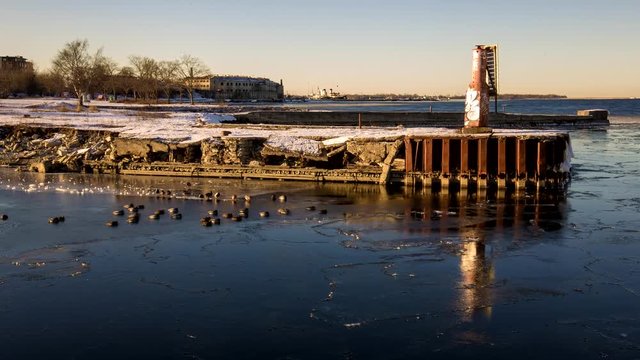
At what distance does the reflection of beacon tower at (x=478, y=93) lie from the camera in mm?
35344

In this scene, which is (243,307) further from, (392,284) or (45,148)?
(45,148)

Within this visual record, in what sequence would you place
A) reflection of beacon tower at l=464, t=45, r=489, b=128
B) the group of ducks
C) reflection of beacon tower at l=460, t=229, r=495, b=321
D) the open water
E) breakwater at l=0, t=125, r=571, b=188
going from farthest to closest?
reflection of beacon tower at l=464, t=45, r=489, b=128 < breakwater at l=0, t=125, r=571, b=188 < the group of ducks < reflection of beacon tower at l=460, t=229, r=495, b=321 < the open water

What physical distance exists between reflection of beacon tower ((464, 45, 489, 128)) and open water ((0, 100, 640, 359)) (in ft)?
23.7

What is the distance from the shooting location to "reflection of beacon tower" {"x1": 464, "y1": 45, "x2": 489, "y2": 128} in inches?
1391

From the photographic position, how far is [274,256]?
19.5m

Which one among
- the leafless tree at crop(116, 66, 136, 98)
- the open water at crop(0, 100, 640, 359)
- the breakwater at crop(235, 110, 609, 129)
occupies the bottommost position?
the open water at crop(0, 100, 640, 359)

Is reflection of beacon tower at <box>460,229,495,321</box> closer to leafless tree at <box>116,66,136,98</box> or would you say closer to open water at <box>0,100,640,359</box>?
open water at <box>0,100,640,359</box>

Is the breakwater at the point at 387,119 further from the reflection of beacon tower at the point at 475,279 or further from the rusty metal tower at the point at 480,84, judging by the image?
the reflection of beacon tower at the point at 475,279

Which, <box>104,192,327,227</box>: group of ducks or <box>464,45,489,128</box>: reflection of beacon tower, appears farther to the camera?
<box>464,45,489,128</box>: reflection of beacon tower

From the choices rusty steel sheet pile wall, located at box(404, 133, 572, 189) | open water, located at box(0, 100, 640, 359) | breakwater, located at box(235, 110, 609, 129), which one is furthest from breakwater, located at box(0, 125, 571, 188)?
breakwater, located at box(235, 110, 609, 129)

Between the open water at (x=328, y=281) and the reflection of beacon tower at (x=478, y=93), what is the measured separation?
7.23 m

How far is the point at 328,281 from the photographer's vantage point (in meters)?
16.9

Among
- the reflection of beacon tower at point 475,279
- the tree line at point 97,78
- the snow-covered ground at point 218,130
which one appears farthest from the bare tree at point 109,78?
the reflection of beacon tower at point 475,279

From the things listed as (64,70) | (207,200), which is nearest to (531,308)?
(207,200)
